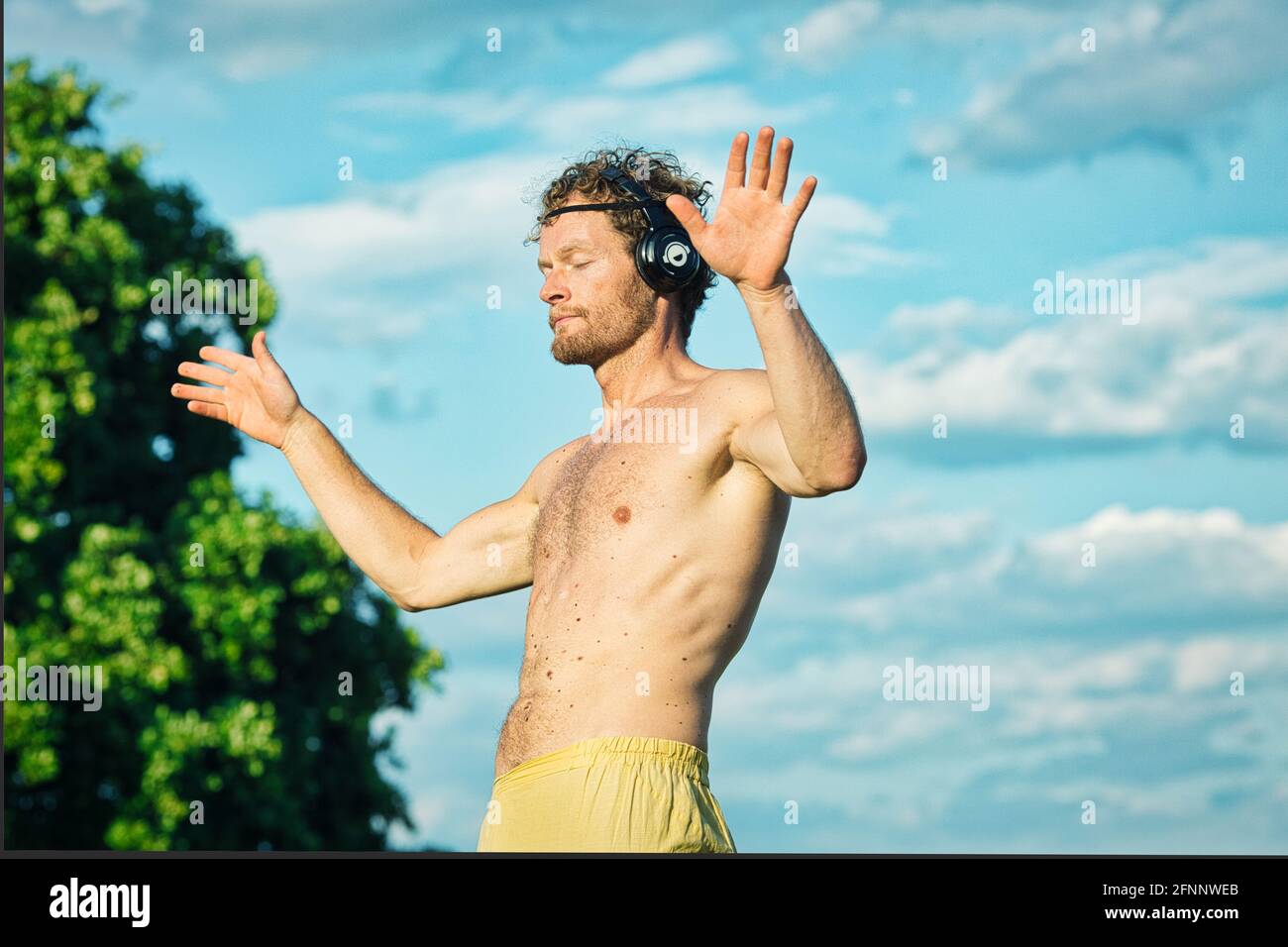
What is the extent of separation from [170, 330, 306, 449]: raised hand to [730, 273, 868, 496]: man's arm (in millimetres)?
2150

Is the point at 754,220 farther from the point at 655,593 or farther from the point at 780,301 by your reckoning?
the point at 655,593

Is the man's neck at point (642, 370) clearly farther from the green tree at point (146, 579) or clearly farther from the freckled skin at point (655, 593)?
the green tree at point (146, 579)

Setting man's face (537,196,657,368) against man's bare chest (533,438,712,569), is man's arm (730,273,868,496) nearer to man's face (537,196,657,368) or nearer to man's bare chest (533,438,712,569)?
man's bare chest (533,438,712,569)

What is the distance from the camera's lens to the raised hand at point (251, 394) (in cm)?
578

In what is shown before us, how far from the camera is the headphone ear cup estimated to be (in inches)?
203

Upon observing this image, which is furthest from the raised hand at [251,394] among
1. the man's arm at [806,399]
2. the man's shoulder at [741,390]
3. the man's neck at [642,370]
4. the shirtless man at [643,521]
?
the man's arm at [806,399]

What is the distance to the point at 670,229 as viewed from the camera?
5.22m

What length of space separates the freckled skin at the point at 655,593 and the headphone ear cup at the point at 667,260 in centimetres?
38

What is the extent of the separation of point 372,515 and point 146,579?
11319mm

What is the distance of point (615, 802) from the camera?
4.53 m

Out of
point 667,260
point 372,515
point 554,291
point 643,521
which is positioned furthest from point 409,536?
point 667,260

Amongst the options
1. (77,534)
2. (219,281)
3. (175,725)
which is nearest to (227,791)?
(175,725)

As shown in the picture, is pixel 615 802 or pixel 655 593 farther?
pixel 655 593
